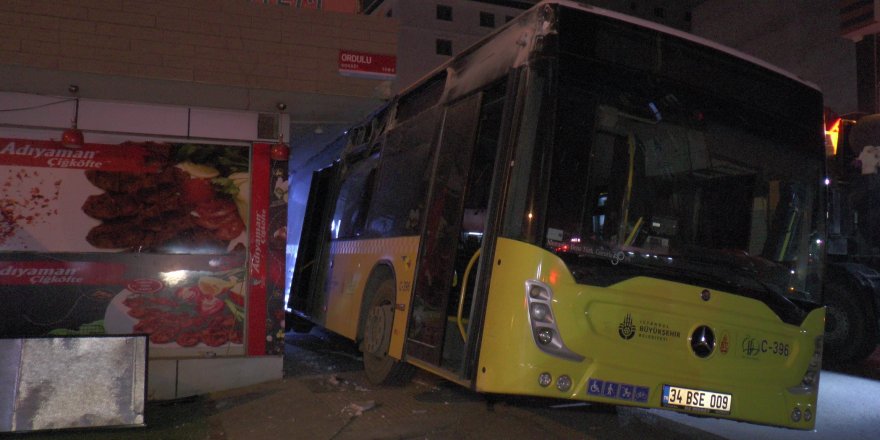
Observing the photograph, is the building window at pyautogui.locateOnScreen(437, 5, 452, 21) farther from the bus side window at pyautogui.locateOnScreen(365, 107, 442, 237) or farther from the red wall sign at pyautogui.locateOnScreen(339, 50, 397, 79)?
the bus side window at pyautogui.locateOnScreen(365, 107, 442, 237)

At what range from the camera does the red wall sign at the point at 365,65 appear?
25.2 feet

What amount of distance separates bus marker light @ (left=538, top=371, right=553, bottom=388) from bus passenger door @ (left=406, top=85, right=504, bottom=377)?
0.75 meters

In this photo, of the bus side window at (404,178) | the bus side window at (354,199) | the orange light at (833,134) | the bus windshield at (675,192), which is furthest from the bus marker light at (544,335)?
the orange light at (833,134)

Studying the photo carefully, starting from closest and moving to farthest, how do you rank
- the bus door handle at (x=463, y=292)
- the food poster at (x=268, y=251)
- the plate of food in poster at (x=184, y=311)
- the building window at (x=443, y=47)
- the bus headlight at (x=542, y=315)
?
1. the bus headlight at (x=542, y=315)
2. the bus door handle at (x=463, y=292)
3. the plate of food in poster at (x=184, y=311)
4. the food poster at (x=268, y=251)
5. the building window at (x=443, y=47)

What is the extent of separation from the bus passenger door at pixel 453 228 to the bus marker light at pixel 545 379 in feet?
2.45

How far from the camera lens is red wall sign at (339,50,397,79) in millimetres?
7680

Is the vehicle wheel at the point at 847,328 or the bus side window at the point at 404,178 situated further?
the vehicle wheel at the point at 847,328

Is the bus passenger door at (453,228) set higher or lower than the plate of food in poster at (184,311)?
higher

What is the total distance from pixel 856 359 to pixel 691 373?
22.0 feet

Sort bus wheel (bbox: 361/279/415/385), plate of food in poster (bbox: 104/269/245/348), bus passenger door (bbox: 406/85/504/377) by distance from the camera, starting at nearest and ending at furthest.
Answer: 1. bus passenger door (bbox: 406/85/504/377)
2. bus wheel (bbox: 361/279/415/385)
3. plate of food in poster (bbox: 104/269/245/348)

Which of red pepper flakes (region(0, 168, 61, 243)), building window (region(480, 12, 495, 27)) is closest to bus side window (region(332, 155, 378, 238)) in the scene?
red pepper flakes (region(0, 168, 61, 243))

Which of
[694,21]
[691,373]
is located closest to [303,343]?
[691,373]

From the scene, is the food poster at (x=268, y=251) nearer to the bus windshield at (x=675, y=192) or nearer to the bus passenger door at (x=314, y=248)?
the bus passenger door at (x=314, y=248)

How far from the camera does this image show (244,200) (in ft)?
26.7
